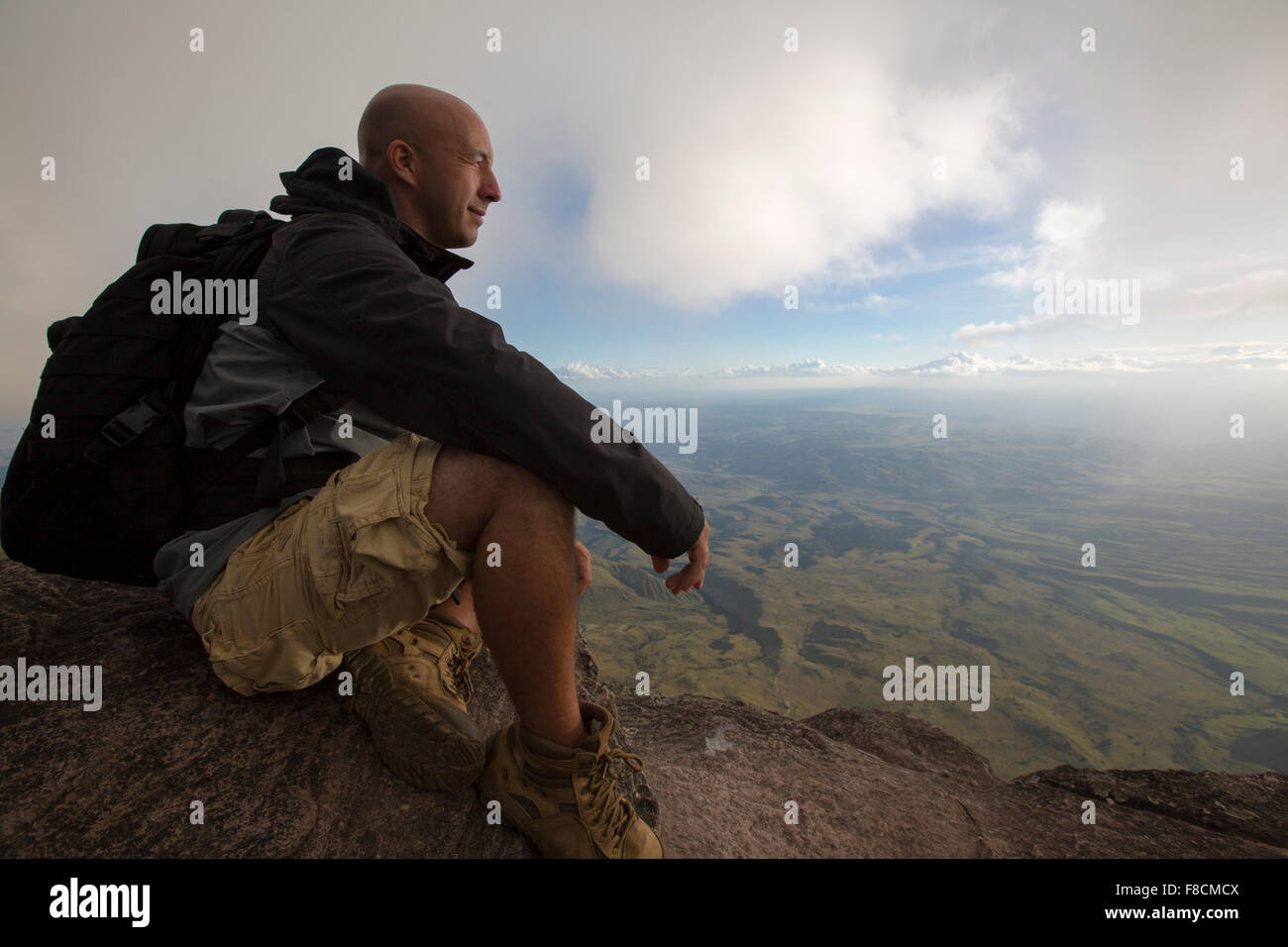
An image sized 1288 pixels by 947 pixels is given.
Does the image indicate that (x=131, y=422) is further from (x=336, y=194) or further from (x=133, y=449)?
(x=336, y=194)

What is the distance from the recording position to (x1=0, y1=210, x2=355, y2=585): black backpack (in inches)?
90.8

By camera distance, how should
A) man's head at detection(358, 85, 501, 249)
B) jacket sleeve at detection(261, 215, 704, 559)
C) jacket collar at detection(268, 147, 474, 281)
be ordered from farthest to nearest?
man's head at detection(358, 85, 501, 249)
jacket collar at detection(268, 147, 474, 281)
jacket sleeve at detection(261, 215, 704, 559)

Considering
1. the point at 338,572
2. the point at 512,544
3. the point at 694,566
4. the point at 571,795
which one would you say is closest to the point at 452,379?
the point at 512,544

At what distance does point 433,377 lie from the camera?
2117 millimetres

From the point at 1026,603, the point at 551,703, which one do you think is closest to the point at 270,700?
the point at 551,703

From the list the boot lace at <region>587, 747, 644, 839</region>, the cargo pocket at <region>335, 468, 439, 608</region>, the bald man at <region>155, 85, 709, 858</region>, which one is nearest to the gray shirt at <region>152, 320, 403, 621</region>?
the bald man at <region>155, 85, 709, 858</region>

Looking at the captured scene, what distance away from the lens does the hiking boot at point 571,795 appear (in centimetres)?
258

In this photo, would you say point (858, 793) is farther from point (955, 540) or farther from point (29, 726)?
point (955, 540)

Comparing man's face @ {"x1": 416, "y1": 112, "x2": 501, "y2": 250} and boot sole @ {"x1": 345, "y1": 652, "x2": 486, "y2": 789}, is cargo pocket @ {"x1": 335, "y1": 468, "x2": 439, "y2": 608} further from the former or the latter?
man's face @ {"x1": 416, "y1": 112, "x2": 501, "y2": 250}

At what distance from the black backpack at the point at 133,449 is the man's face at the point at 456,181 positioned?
3.11 ft

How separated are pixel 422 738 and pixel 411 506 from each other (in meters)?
1.47

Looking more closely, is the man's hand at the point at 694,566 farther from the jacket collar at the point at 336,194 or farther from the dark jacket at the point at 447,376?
the jacket collar at the point at 336,194

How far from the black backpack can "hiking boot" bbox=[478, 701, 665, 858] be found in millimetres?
1713

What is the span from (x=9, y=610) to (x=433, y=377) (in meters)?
3.51
